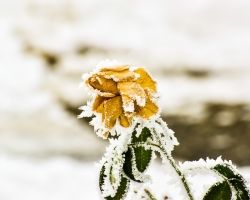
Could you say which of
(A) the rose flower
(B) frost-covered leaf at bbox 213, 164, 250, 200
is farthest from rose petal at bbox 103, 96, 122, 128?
(B) frost-covered leaf at bbox 213, 164, 250, 200

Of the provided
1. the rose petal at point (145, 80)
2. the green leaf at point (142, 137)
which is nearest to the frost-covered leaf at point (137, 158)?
the green leaf at point (142, 137)

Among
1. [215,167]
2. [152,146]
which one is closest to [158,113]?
[152,146]

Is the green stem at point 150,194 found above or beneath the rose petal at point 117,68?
beneath

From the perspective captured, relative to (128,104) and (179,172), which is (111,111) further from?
(179,172)

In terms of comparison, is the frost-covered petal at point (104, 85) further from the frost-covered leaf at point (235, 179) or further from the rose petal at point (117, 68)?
the frost-covered leaf at point (235, 179)

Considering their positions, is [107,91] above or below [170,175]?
above

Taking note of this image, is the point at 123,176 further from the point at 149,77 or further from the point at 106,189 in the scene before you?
the point at 149,77
